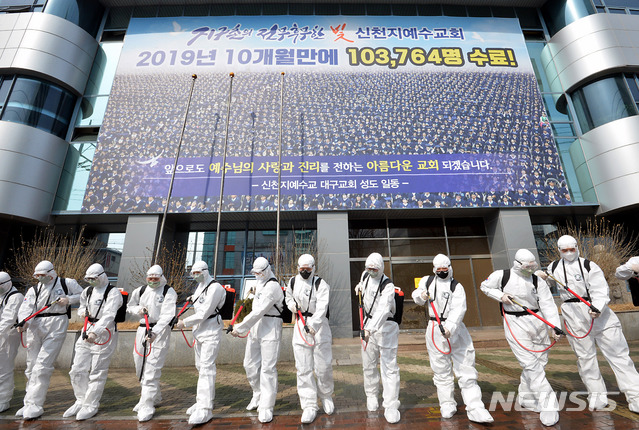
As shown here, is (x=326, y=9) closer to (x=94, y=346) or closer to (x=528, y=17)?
(x=528, y=17)

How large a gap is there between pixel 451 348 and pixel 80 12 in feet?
72.7

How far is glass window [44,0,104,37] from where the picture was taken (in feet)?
50.8

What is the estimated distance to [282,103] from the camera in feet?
48.7

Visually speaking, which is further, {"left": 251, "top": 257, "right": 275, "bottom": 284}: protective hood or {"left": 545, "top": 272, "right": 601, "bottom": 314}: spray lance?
{"left": 251, "top": 257, "right": 275, "bottom": 284}: protective hood

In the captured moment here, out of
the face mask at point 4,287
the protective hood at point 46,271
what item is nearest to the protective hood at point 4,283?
the face mask at point 4,287

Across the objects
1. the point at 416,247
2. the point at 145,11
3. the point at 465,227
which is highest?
the point at 145,11

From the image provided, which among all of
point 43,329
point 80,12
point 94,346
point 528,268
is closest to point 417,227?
point 528,268

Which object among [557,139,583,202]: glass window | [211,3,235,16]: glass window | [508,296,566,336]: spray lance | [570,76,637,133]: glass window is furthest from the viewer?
[211,3,235,16]: glass window

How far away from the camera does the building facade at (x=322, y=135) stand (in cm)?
1326

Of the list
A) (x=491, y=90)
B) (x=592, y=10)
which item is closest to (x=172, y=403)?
(x=491, y=90)

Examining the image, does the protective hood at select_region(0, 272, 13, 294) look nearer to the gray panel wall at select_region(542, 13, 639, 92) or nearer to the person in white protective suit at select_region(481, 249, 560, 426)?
the person in white protective suit at select_region(481, 249, 560, 426)

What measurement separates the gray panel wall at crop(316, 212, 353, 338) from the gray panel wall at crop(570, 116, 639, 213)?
35.5 feet

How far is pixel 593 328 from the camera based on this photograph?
4559 mm

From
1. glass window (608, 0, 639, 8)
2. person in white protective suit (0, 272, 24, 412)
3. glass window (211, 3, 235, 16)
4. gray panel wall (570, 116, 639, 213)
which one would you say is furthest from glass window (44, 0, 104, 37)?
glass window (608, 0, 639, 8)
